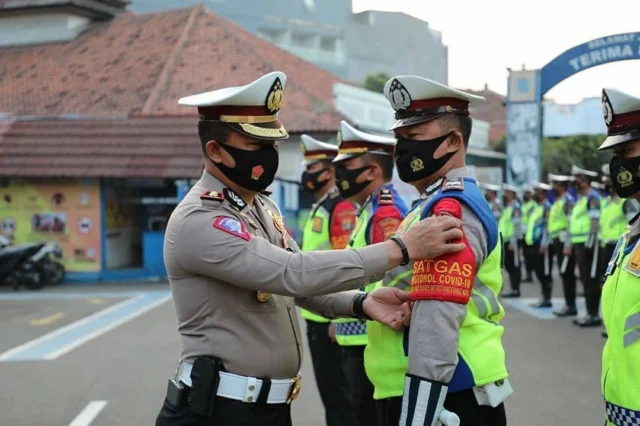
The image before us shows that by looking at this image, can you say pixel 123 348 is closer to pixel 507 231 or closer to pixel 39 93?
pixel 507 231

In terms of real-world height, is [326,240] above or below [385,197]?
below

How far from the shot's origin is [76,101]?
2130cm

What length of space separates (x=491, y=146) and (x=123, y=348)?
3608 cm

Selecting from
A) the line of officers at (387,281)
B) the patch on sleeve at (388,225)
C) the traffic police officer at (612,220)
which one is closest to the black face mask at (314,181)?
the patch on sleeve at (388,225)

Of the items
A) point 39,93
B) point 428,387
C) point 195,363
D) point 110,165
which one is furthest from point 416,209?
point 39,93

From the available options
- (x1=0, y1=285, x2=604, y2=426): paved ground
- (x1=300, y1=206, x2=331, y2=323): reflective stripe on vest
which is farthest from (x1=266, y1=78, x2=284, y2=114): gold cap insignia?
(x1=0, y1=285, x2=604, y2=426): paved ground

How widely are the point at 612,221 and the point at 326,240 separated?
18.3 ft

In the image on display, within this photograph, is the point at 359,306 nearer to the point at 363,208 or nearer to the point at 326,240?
the point at 363,208

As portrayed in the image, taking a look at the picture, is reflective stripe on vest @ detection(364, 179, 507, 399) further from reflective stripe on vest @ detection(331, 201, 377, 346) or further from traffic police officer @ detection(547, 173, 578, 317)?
traffic police officer @ detection(547, 173, 578, 317)

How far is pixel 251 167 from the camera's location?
275 centimetres

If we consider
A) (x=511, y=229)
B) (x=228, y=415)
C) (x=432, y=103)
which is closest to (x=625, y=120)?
(x=432, y=103)

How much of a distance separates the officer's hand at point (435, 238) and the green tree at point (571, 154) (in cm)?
2829

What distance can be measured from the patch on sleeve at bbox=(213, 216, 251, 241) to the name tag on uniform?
4.47ft

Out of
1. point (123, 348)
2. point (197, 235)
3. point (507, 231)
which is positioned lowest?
point (123, 348)
